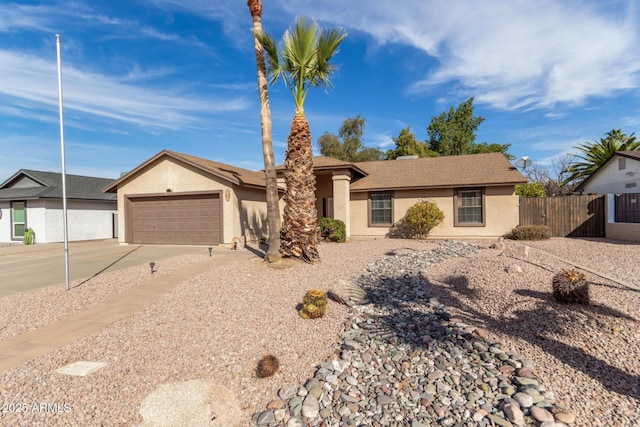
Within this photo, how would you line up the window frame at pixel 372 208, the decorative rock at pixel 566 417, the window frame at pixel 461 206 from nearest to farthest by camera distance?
the decorative rock at pixel 566 417 → the window frame at pixel 461 206 → the window frame at pixel 372 208

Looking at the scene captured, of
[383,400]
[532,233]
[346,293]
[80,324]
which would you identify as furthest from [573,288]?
[532,233]

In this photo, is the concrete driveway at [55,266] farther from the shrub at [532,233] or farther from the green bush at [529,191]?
the green bush at [529,191]

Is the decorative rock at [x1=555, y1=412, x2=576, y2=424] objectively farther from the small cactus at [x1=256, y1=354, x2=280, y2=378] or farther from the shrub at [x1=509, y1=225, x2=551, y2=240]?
the shrub at [x1=509, y1=225, x2=551, y2=240]

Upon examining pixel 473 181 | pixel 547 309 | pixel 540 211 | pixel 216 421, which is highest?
pixel 473 181

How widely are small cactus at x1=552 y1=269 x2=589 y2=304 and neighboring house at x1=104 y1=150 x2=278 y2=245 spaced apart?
39.5ft

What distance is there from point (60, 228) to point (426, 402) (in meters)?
24.1

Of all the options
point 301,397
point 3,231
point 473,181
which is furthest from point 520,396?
point 3,231

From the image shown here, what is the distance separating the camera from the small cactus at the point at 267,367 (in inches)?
158

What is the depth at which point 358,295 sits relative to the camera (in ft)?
21.8

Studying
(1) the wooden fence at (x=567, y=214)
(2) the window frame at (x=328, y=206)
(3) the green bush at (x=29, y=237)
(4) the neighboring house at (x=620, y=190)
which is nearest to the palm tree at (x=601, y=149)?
(4) the neighboring house at (x=620, y=190)

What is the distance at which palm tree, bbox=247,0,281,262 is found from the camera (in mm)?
9500

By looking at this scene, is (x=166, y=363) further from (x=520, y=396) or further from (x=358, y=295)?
(x=520, y=396)

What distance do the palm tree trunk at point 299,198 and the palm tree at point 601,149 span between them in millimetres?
27024

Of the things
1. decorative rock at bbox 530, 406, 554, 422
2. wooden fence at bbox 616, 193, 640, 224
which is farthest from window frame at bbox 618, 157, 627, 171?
decorative rock at bbox 530, 406, 554, 422
